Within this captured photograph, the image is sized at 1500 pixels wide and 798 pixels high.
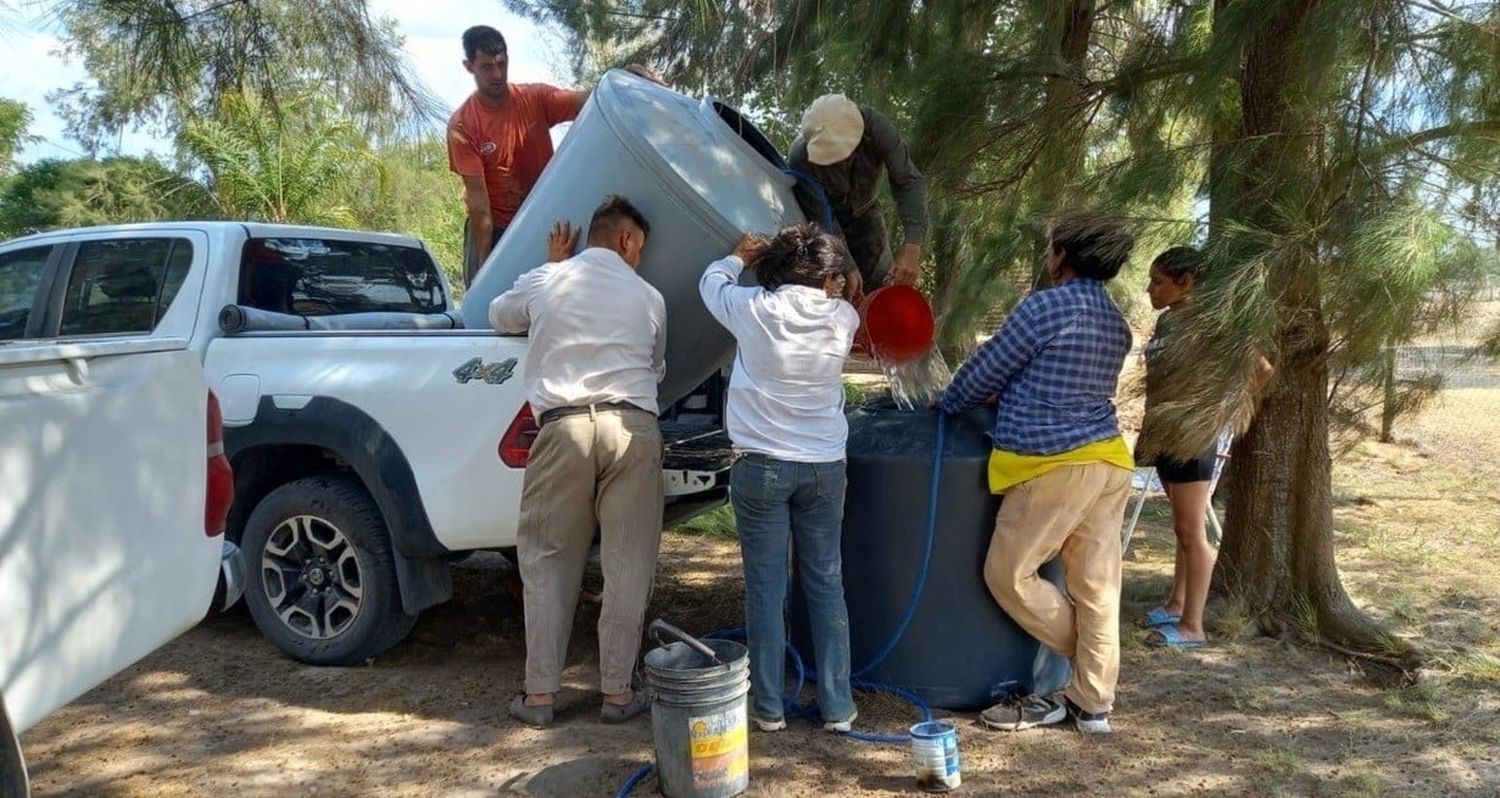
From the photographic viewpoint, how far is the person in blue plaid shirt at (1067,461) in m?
3.75

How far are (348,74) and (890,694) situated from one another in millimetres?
3051

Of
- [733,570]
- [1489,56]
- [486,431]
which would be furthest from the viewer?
[733,570]

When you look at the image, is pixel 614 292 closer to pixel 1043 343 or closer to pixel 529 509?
pixel 529 509

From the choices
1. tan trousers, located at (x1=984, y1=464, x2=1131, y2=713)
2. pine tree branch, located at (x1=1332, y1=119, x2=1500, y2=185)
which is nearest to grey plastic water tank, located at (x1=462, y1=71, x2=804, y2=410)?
tan trousers, located at (x1=984, y1=464, x2=1131, y2=713)

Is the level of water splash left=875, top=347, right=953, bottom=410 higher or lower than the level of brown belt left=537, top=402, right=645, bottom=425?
higher

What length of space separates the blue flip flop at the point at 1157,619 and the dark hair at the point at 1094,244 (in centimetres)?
180

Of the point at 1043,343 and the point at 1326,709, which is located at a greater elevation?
the point at 1043,343

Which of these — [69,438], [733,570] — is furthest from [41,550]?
[733,570]

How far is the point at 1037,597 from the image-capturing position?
385 cm

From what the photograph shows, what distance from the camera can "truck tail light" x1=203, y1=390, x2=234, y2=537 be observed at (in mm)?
3051

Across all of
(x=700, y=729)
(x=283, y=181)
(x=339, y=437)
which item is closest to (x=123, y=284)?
(x=339, y=437)

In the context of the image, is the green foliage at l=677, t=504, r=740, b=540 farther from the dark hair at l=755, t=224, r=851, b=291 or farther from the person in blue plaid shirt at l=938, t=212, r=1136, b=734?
the dark hair at l=755, t=224, r=851, b=291

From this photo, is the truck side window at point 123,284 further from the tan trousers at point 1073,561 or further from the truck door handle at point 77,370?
the tan trousers at point 1073,561

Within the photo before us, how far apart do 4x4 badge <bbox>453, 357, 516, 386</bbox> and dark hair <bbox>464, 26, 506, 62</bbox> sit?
186 cm
